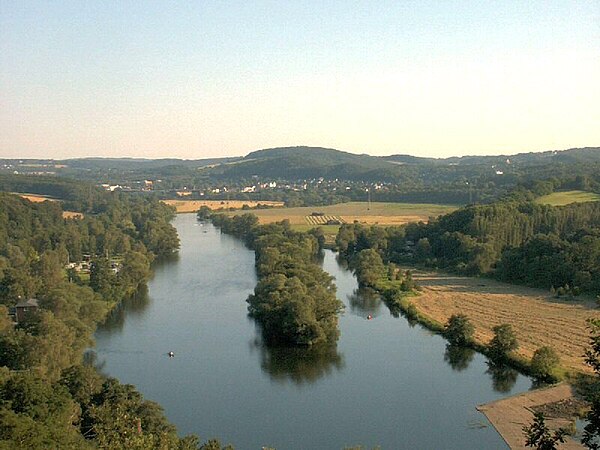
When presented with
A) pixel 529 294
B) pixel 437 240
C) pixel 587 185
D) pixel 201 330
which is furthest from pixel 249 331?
pixel 587 185

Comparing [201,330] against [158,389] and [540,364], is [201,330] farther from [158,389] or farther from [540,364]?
[540,364]

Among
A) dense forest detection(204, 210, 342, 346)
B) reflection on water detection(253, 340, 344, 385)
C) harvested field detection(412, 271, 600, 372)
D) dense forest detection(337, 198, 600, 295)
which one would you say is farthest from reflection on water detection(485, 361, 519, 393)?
dense forest detection(337, 198, 600, 295)

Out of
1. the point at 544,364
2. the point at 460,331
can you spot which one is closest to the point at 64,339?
the point at 460,331

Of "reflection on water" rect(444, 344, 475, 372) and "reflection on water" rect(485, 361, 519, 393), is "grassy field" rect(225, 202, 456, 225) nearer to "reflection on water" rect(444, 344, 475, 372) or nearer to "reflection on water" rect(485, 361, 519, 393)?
"reflection on water" rect(444, 344, 475, 372)

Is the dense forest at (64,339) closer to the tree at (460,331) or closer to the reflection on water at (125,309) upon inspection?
the reflection on water at (125,309)

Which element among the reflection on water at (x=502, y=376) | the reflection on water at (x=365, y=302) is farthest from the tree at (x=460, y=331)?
the reflection on water at (x=365, y=302)
